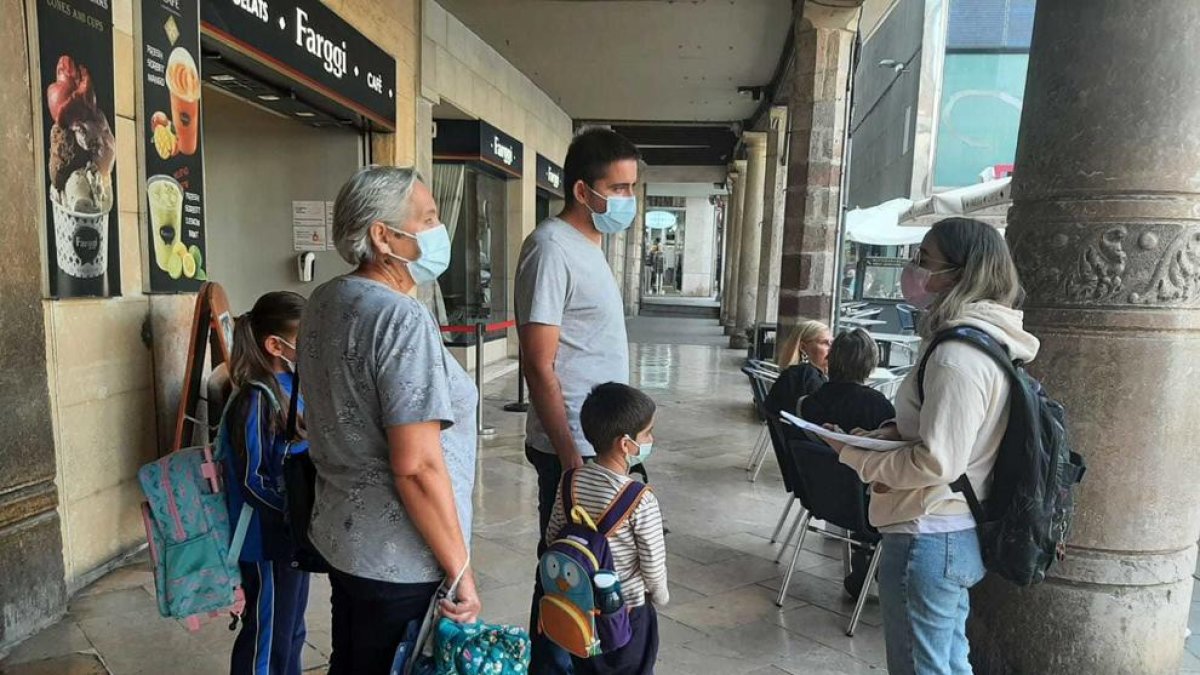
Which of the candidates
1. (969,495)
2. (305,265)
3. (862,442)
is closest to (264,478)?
(862,442)

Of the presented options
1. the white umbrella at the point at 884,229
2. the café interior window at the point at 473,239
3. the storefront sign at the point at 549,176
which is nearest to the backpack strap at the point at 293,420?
the café interior window at the point at 473,239

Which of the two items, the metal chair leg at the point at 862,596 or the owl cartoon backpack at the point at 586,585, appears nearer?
the owl cartoon backpack at the point at 586,585

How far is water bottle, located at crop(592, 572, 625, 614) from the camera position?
71.4 inches

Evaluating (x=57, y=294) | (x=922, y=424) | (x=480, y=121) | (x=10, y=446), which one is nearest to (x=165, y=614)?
(x=10, y=446)

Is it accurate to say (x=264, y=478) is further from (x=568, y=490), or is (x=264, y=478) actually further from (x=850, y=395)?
(x=850, y=395)

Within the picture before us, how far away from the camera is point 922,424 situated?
1809 millimetres

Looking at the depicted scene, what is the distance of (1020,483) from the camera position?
181 centimetres

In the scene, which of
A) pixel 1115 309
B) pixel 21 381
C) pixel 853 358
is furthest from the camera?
pixel 853 358

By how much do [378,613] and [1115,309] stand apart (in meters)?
2.38

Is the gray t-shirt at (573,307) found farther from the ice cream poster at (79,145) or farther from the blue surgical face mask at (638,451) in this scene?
the ice cream poster at (79,145)

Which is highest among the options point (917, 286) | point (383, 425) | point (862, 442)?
point (917, 286)

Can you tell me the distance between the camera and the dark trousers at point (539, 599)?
84.3 inches

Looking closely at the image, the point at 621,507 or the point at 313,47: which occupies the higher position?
the point at 313,47

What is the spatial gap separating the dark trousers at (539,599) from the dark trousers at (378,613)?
59cm
